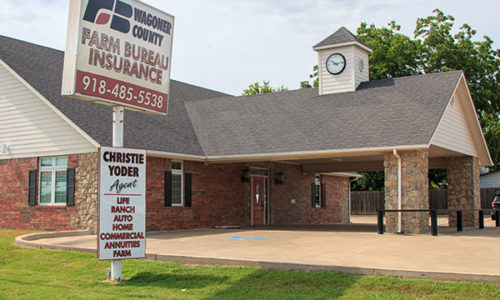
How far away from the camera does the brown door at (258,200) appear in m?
22.1

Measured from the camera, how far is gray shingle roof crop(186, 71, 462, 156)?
661 inches

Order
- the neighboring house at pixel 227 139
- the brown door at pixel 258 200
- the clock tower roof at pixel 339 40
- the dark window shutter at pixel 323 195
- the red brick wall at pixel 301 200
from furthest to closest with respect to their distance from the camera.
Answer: the dark window shutter at pixel 323 195 → the red brick wall at pixel 301 200 → the brown door at pixel 258 200 → the clock tower roof at pixel 339 40 → the neighboring house at pixel 227 139

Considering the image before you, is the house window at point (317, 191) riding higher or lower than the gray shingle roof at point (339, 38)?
lower

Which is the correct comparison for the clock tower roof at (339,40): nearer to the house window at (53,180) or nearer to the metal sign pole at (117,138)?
the house window at (53,180)

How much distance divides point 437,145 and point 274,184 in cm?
809

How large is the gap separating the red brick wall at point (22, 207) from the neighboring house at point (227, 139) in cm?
3

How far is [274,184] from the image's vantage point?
23250mm

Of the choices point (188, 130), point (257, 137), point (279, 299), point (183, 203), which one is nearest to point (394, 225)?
point (257, 137)

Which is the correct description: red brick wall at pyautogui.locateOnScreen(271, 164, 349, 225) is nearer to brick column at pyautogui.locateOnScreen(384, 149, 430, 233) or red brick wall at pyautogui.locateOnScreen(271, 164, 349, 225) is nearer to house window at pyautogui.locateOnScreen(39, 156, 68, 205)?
brick column at pyautogui.locateOnScreen(384, 149, 430, 233)

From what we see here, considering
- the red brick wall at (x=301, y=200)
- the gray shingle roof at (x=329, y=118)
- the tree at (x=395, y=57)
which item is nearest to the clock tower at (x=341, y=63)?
the gray shingle roof at (x=329, y=118)

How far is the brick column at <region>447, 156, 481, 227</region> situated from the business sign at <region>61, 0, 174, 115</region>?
1410 cm

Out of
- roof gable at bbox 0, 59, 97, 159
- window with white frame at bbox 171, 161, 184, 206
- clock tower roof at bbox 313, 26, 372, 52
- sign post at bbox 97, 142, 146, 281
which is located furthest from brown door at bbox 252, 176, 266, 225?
sign post at bbox 97, 142, 146, 281

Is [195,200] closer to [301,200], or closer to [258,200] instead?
[258,200]

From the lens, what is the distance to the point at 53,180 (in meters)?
17.2
